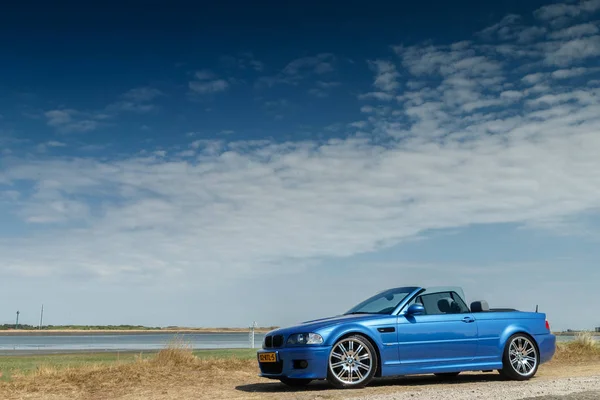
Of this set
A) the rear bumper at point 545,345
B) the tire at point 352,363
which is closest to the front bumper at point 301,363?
the tire at point 352,363

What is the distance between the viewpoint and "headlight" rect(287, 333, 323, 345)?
1073cm

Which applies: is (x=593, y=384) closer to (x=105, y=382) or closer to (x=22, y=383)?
(x=105, y=382)

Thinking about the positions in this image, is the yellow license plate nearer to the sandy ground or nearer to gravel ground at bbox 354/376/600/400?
the sandy ground

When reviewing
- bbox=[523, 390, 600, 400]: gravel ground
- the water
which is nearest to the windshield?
bbox=[523, 390, 600, 400]: gravel ground

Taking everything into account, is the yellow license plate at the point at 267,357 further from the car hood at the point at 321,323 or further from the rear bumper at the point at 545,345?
the rear bumper at the point at 545,345

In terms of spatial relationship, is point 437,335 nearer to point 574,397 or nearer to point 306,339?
point 306,339

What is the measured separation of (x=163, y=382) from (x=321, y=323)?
382 cm

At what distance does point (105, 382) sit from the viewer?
505 inches

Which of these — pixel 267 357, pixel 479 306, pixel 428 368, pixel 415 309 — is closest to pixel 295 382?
pixel 267 357

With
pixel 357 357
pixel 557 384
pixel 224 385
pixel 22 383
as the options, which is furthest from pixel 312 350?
pixel 22 383

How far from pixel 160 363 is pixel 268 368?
4.52 metres

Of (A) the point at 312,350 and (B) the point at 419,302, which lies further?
(B) the point at 419,302

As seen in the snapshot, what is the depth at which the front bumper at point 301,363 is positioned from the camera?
34.8 ft

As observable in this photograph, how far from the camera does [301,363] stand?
35.2 feet
